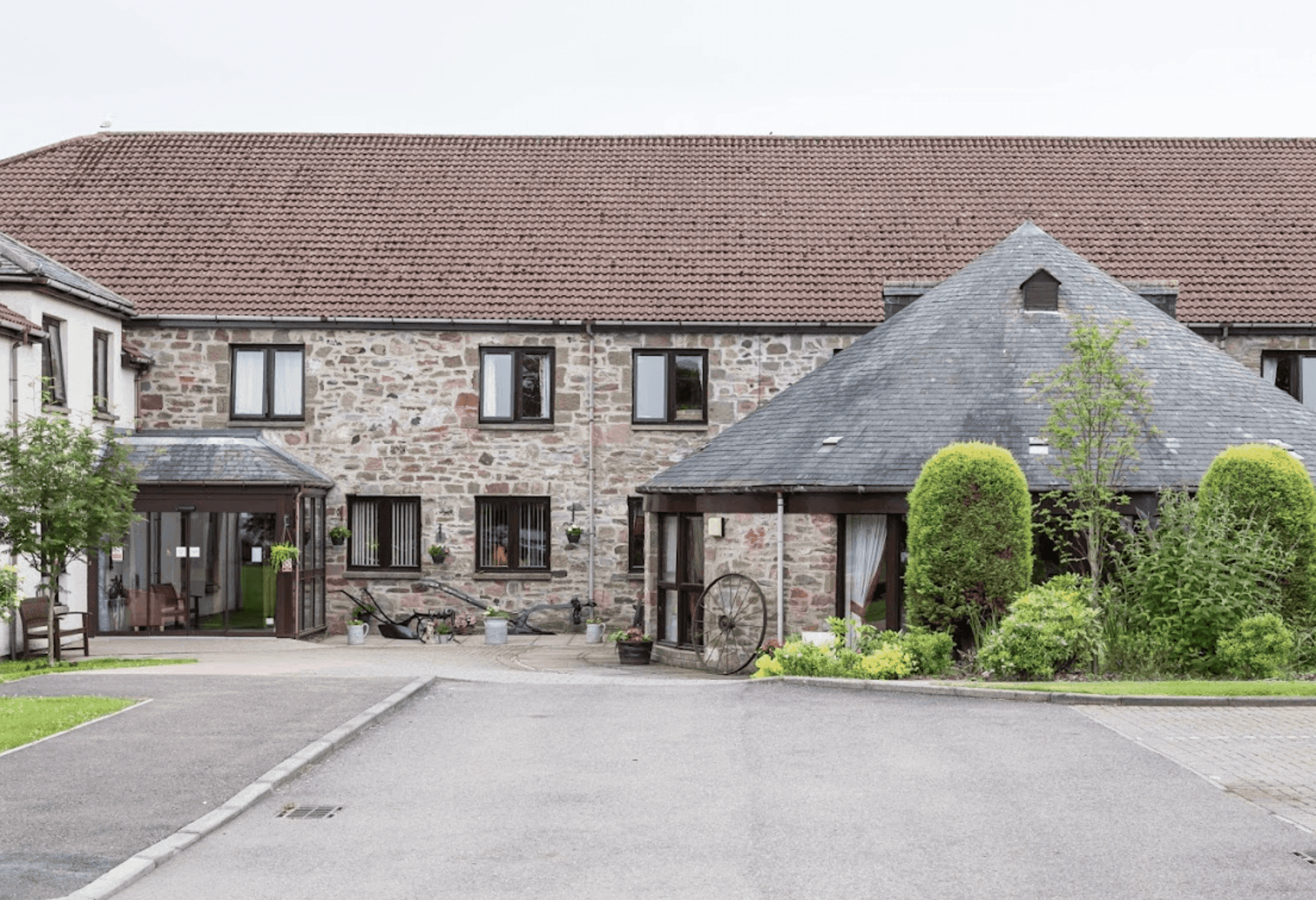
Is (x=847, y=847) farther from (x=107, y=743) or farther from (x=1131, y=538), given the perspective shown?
(x=1131, y=538)

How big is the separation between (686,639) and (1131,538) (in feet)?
23.1

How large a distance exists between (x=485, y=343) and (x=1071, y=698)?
51.1 feet

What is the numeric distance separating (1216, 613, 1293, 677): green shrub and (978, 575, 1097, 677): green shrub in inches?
56.8

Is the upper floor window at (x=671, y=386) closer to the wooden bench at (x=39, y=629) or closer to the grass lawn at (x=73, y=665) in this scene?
the grass lawn at (x=73, y=665)

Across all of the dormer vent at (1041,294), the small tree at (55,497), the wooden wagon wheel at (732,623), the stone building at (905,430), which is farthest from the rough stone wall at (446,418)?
the small tree at (55,497)

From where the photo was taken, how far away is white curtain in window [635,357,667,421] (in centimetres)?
2833

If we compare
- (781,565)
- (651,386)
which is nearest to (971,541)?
(781,565)

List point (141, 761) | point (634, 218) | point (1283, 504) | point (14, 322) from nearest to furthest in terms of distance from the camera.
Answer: point (141, 761)
point (1283, 504)
point (14, 322)
point (634, 218)

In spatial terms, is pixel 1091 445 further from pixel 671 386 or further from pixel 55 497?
pixel 55 497

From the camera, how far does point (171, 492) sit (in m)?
25.5

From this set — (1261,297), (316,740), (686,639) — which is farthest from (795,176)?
(316,740)

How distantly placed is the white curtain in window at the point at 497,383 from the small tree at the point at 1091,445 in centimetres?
1093

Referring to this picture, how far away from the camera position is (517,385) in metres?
28.3

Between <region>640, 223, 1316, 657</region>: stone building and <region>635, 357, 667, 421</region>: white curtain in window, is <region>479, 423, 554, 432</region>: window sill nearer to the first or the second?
<region>635, 357, 667, 421</region>: white curtain in window
